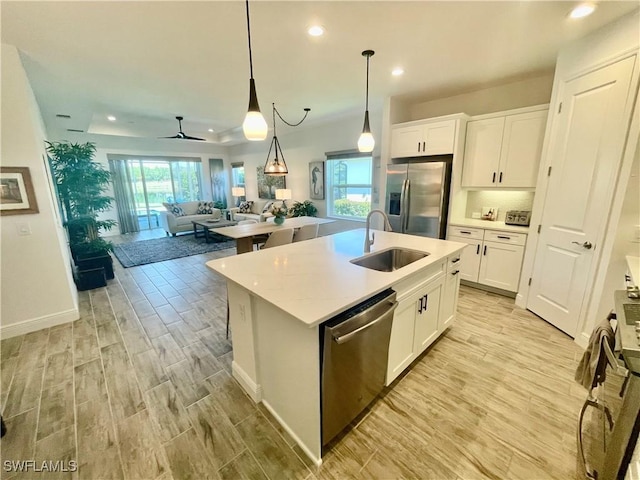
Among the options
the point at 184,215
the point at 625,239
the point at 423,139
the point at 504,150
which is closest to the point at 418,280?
the point at 625,239

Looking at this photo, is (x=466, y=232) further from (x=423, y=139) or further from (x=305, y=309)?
(x=305, y=309)

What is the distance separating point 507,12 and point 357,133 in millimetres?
3341

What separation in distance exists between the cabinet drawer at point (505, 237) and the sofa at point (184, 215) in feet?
21.7

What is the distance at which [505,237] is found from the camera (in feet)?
10.5

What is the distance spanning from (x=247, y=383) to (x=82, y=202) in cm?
372

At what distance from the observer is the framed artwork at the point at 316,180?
607cm

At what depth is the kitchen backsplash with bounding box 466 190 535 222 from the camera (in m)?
3.43

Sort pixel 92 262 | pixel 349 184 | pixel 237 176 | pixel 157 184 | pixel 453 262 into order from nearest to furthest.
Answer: pixel 453 262, pixel 92 262, pixel 349 184, pixel 157 184, pixel 237 176

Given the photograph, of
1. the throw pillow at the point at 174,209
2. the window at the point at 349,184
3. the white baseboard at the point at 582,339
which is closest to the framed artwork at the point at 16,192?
the window at the point at 349,184

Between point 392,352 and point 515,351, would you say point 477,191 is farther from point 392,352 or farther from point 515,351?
point 392,352

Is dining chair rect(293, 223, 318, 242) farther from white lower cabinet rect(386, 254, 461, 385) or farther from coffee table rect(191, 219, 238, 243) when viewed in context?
coffee table rect(191, 219, 238, 243)

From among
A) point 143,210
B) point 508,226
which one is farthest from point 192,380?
point 143,210

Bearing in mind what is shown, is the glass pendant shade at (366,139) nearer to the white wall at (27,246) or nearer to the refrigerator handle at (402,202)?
the refrigerator handle at (402,202)

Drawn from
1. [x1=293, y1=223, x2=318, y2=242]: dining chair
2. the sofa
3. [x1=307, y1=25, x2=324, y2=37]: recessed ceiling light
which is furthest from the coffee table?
[x1=307, y1=25, x2=324, y2=37]: recessed ceiling light
